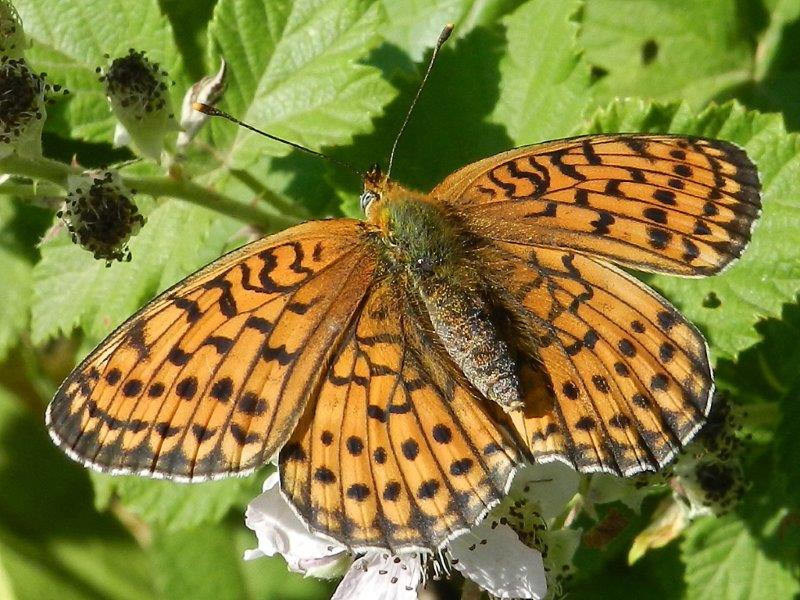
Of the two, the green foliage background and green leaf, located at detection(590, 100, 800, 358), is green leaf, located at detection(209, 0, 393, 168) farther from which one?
green leaf, located at detection(590, 100, 800, 358)

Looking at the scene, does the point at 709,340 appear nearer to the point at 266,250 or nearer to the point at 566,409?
the point at 566,409

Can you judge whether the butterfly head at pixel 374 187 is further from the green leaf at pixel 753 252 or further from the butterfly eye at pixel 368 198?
the green leaf at pixel 753 252

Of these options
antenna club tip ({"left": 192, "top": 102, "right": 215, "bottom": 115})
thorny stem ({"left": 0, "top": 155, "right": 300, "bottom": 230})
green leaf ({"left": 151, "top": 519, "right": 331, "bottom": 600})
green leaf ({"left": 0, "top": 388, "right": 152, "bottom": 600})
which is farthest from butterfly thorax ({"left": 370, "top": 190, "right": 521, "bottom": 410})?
green leaf ({"left": 0, "top": 388, "right": 152, "bottom": 600})

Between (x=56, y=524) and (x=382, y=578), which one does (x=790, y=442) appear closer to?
(x=382, y=578)

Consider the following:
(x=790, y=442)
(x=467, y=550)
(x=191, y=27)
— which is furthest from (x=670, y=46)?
(x=467, y=550)

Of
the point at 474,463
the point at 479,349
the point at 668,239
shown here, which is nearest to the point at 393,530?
the point at 474,463

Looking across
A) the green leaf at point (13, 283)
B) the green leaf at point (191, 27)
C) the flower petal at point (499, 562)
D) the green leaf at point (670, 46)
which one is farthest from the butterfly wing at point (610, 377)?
the green leaf at point (13, 283)
